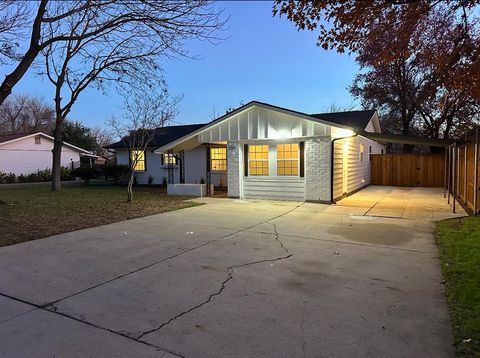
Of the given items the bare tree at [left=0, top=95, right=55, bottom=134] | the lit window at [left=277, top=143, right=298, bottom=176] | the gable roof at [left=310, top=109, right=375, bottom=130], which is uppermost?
the bare tree at [left=0, top=95, right=55, bottom=134]

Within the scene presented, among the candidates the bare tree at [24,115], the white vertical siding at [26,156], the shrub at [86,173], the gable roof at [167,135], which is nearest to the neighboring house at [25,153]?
the white vertical siding at [26,156]

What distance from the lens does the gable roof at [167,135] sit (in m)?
21.6

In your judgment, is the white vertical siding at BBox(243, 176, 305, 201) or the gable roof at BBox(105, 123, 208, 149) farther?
the gable roof at BBox(105, 123, 208, 149)

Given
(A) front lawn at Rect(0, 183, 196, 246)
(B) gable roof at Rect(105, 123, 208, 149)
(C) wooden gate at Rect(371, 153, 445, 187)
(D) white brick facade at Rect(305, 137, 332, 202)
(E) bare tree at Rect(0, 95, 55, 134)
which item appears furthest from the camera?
(E) bare tree at Rect(0, 95, 55, 134)

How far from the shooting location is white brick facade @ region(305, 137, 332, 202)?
12.0 meters

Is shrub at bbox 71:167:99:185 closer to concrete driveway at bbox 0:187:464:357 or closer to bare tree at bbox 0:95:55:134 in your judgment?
concrete driveway at bbox 0:187:464:357

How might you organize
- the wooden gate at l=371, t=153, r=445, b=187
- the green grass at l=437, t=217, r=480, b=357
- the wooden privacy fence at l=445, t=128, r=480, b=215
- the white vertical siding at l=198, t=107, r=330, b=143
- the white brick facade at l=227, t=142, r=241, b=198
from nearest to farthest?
1. the green grass at l=437, t=217, r=480, b=357
2. the wooden privacy fence at l=445, t=128, r=480, b=215
3. the white vertical siding at l=198, t=107, r=330, b=143
4. the white brick facade at l=227, t=142, r=241, b=198
5. the wooden gate at l=371, t=153, r=445, b=187

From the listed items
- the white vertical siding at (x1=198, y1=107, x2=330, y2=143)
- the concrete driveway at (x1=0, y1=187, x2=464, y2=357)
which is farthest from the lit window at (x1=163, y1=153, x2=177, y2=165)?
the concrete driveway at (x1=0, y1=187, x2=464, y2=357)

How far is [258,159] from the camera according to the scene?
13.5 meters

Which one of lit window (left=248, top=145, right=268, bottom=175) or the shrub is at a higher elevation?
lit window (left=248, top=145, right=268, bottom=175)

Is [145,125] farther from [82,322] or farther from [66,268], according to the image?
[82,322]

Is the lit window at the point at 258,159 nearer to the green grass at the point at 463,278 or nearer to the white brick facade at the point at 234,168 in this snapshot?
the white brick facade at the point at 234,168

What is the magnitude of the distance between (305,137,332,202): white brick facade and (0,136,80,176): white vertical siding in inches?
942

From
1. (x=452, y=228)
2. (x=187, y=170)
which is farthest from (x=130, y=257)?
(x=187, y=170)
